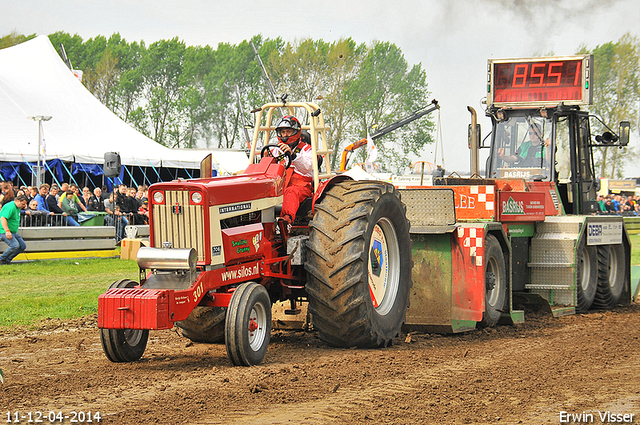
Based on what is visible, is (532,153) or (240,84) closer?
(532,153)

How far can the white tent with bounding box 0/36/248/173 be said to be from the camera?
2012 cm

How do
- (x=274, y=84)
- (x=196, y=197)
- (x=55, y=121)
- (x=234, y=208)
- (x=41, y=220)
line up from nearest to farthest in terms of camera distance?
(x=196, y=197), (x=234, y=208), (x=41, y=220), (x=55, y=121), (x=274, y=84)

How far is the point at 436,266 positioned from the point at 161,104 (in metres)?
46.7

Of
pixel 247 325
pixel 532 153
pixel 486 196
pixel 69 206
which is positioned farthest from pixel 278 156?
pixel 69 206

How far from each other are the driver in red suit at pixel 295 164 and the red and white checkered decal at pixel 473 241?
6.31ft

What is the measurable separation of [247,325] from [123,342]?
103 cm

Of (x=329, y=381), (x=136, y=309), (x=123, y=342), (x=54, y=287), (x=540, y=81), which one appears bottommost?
(x=54, y=287)

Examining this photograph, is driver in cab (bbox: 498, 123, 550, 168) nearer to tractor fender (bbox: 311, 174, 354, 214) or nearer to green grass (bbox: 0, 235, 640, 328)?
tractor fender (bbox: 311, 174, 354, 214)

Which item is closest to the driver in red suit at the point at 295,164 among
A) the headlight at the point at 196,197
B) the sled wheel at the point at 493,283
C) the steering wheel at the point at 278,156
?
the steering wheel at the point at 278,156

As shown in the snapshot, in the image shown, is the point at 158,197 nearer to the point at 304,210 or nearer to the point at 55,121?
the point at 304,210

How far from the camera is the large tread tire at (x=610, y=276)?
34.2 feet

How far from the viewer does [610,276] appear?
10.9 meters

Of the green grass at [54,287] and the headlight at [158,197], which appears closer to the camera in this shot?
the headlight at [158,197]

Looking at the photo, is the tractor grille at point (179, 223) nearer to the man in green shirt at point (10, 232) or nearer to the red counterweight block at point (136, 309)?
the red counterweight block at point (136, 309)
